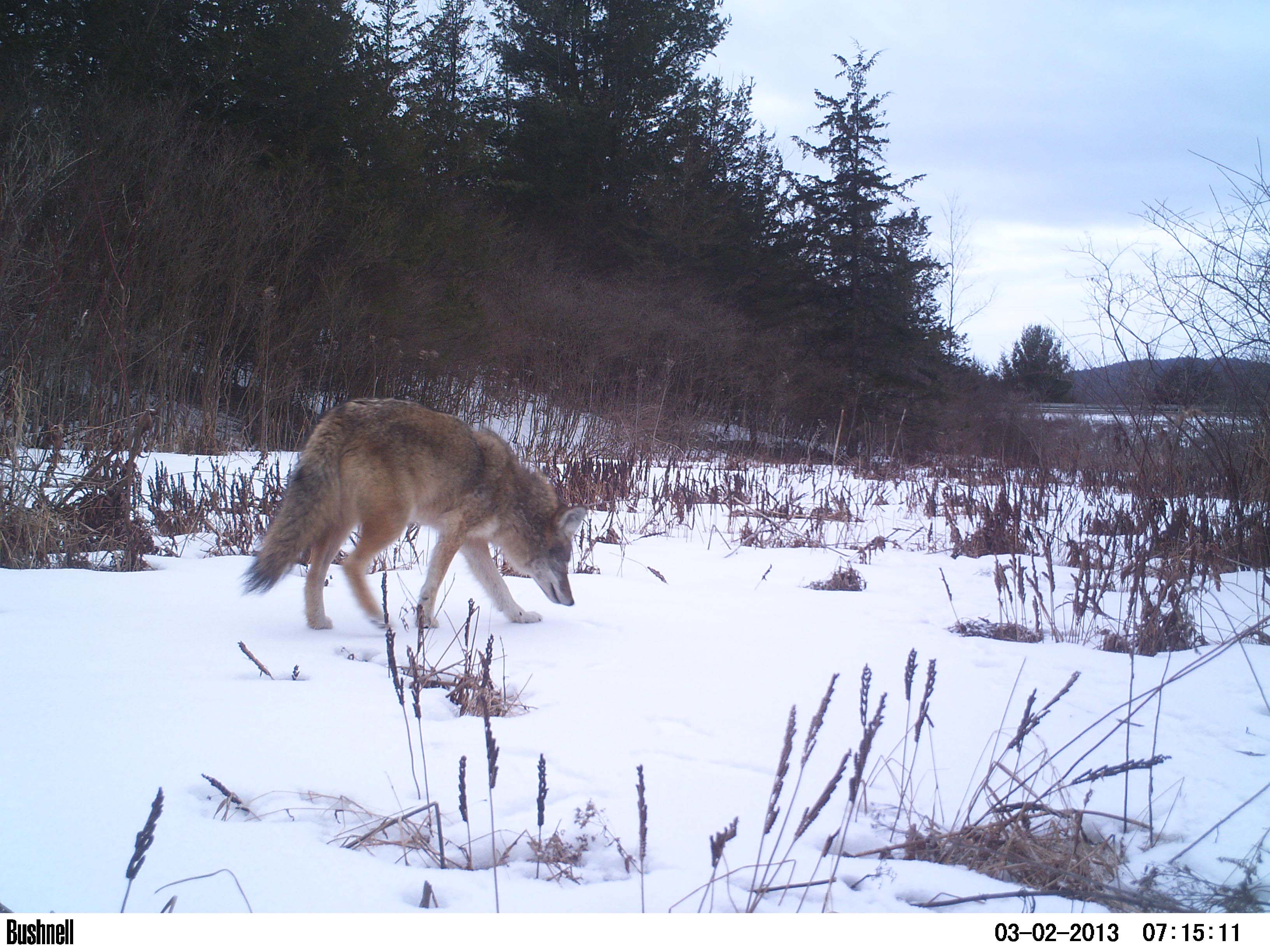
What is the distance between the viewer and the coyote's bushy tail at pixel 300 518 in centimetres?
405

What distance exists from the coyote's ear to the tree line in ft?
11.2

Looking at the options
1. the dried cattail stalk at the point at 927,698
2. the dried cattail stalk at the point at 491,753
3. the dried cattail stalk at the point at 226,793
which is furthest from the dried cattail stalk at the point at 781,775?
the dried cattail stalk at the point at 226,793

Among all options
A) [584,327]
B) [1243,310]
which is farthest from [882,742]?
[584,327]

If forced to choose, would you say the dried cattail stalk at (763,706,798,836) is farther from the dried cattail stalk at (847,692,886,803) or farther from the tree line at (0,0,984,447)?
the tree line at (0,0,984,447)

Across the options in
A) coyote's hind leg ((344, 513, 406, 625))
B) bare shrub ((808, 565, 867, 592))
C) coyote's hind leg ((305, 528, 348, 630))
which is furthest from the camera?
bare shrub ((808, 565, 867, 592))

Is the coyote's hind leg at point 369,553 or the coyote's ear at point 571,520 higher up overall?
the coyote's ear at point 571,520

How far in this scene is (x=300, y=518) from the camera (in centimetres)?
427

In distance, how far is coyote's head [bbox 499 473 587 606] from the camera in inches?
198

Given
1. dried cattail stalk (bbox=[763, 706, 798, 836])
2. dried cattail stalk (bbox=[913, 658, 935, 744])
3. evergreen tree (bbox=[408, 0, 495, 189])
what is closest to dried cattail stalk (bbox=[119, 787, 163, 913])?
dried cattail stalk (bbox=[763, 706, 798, 836])

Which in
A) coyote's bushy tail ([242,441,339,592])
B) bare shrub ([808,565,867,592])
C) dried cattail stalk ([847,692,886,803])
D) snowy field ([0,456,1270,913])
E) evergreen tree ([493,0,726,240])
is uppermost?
evergreen tree ([493,0,726,240])

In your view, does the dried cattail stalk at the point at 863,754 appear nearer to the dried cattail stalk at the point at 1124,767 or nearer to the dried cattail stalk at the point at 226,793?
the dried cattail stalk at the point at 1124,767

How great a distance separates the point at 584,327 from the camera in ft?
73.8

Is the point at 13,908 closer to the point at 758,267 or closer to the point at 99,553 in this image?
the point at 99,553

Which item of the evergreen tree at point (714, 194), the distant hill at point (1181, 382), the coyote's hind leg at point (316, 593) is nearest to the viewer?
the coyote's hind leg at point (316, 593)
